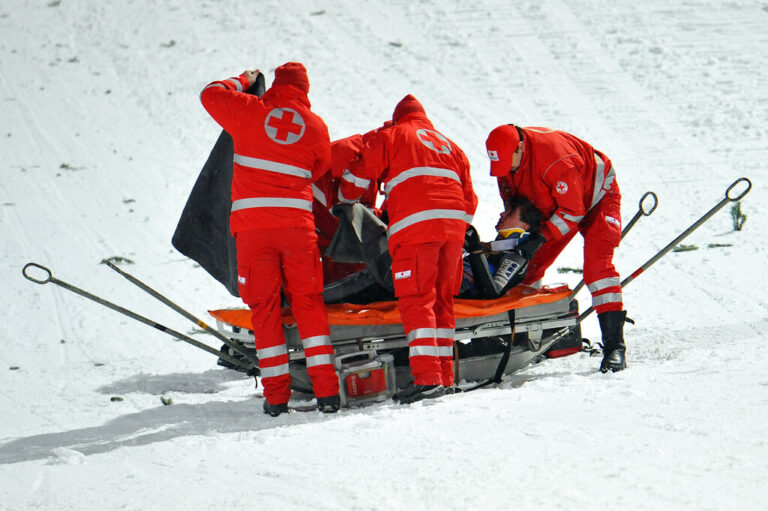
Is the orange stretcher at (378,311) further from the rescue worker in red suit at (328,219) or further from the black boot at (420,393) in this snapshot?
the black boot at (420,393)

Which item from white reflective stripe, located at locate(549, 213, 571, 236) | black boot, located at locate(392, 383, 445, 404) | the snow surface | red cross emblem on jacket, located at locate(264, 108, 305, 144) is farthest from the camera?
white reflective stripe, located at locate(549, 213, 571, 236)

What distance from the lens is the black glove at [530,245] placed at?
5195mm

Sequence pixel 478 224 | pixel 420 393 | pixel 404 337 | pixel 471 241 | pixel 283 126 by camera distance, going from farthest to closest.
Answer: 1. pixel 478 224
2. pixel 471 241
3. pixel 404 337
4. pixel 283 126
5. pixel 420 393

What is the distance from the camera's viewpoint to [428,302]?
4.62 m

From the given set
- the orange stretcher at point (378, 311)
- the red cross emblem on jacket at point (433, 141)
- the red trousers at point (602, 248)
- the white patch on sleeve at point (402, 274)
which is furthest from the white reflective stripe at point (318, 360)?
the red trousers at point (602, 248)

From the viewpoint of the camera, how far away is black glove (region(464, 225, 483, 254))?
17.1ft

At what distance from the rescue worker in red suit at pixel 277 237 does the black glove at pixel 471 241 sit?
1094mm

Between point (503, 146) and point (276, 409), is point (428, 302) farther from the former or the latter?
point (503, 146)

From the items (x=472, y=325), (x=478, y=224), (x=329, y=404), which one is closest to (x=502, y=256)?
(x=472, y=325)

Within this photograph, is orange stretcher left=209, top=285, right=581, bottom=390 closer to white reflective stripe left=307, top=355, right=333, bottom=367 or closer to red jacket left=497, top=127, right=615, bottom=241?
white reflective stripe left=307, top=355, right=333, bottom=367

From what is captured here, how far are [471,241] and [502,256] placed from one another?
0.23m

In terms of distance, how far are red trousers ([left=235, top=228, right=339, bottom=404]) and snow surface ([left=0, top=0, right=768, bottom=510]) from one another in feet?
0.84

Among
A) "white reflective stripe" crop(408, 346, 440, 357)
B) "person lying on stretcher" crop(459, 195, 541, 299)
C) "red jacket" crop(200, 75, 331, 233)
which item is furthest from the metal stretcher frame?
"red jacket" crop(200, 75, 331, 233)

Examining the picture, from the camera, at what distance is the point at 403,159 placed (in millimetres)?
4773
